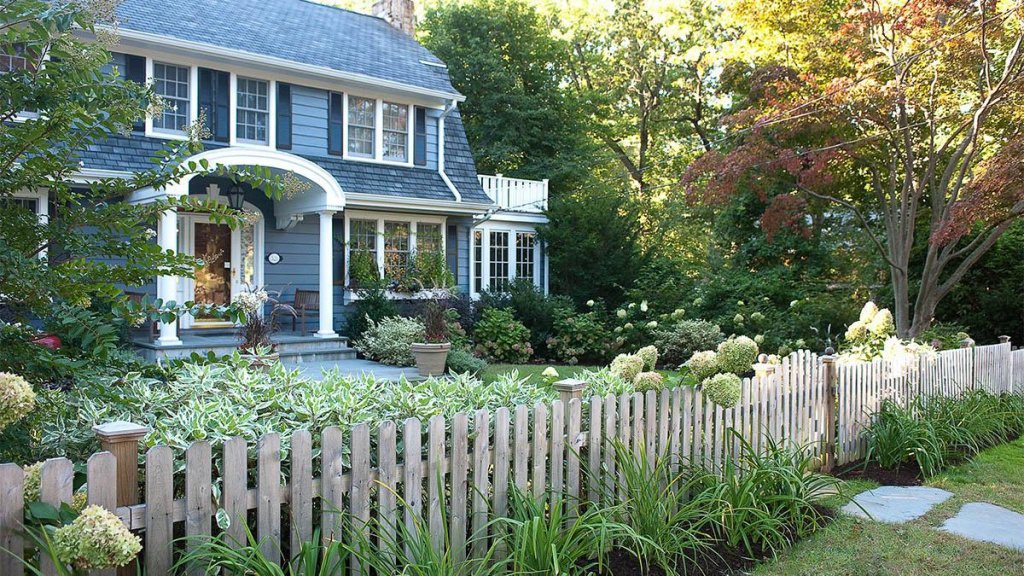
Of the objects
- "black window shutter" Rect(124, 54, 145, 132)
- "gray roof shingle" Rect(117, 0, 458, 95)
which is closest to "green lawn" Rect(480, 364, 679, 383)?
"gray roof shingle" Rect(117, 0, 458, 95)

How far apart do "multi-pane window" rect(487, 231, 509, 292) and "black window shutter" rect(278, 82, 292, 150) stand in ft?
19.0

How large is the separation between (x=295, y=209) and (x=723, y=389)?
429 inches

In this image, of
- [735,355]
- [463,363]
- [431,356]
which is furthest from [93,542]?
[463,363]

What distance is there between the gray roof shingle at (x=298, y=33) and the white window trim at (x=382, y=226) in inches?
105

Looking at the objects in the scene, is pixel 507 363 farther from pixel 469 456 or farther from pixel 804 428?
pixel 469 456

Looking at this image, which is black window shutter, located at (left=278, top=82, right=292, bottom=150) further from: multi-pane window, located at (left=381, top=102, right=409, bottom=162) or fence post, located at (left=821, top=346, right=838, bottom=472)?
fence post, located at (left=821, top=346, right=838, bottom=472)

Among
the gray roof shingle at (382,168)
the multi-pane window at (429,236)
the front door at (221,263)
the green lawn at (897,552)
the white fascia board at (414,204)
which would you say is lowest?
the green lawn at (897,552)

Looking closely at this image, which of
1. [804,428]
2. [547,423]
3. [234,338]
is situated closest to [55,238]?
[547,423]

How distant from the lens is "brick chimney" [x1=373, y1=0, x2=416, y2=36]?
19.0 meters

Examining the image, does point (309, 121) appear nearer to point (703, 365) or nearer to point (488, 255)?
point (488, 255)

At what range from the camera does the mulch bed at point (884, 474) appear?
18.9ft

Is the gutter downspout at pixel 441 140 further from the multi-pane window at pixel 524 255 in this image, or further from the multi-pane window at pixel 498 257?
the multi-pane window at pixel 524 255

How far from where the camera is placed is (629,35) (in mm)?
27078

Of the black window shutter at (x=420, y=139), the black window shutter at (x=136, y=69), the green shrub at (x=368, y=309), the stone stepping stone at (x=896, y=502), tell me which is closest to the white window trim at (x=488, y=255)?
the black window shutter at (x=420, y=139)
